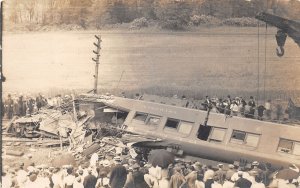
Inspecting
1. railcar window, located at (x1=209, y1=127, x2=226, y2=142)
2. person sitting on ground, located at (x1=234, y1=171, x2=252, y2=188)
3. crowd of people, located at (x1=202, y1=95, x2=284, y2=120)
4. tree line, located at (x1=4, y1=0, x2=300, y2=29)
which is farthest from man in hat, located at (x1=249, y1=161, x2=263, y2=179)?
tree line, located at (x1=4, y1=0, x2=300, y2=29)

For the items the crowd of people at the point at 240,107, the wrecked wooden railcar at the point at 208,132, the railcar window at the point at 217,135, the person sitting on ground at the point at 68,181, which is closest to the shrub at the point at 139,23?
the wrecked wooden railcar at the point at 208,132

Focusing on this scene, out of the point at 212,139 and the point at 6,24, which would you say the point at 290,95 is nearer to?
the point at 212,139

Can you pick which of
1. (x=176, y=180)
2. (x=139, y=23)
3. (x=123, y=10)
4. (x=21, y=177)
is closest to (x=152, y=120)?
(x=176, y=180)

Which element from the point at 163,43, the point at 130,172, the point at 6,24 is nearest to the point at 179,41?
the point at 163,43

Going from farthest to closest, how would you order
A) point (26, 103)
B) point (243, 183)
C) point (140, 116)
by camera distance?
point (26, 103)
point (140, 116)
point (243, 183)

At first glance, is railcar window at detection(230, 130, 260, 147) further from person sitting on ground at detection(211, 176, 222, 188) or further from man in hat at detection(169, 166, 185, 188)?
man in hat at detection(169, 166, 185, 188)

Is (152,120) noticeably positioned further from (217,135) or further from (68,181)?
(68,181)
